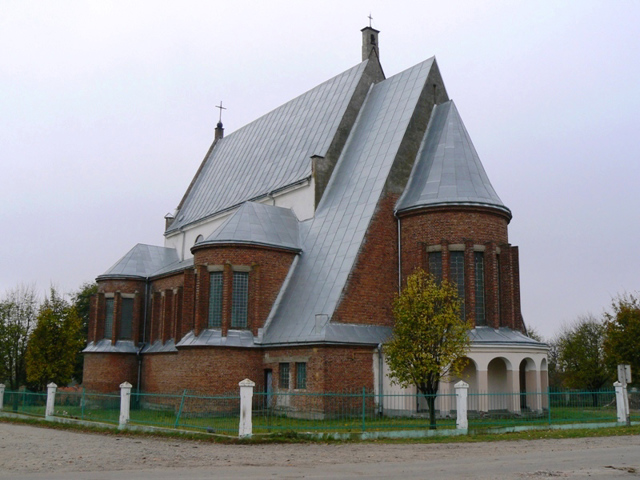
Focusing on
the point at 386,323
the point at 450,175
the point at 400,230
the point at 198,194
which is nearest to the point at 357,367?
the point at 386,323

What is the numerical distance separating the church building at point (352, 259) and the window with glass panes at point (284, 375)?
6 centimetres

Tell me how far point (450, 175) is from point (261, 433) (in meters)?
13.1

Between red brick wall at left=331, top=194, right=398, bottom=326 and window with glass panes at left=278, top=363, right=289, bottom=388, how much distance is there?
9.38 feet

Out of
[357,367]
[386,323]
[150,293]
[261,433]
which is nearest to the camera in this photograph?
[261,433]

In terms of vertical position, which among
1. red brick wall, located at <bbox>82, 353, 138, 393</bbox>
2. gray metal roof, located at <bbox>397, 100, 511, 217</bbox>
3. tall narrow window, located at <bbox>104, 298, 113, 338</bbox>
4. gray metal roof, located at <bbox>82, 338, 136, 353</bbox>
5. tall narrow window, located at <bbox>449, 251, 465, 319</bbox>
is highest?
gray metal roof, located at <bbox>397, 100, 511, 217</bbox>

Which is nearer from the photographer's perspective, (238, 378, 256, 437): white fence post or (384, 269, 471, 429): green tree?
(238, 378, 256, 437): white fence post

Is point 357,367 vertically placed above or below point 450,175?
below

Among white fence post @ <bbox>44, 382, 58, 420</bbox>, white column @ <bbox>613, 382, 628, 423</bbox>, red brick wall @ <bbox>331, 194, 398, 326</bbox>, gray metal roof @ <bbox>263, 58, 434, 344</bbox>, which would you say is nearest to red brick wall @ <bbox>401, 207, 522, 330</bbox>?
red brick wall @ <bbox>331, 194, 398, 326</bbox>

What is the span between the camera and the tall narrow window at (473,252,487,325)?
24.8 m

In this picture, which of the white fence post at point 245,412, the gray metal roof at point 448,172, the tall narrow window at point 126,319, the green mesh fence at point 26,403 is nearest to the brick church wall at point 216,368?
the green mesh fence at point 26,403

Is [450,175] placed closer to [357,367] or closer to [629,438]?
[357,367]

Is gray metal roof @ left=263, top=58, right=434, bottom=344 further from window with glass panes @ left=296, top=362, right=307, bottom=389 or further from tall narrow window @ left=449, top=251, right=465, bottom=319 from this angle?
tall narrow window @ left=449, top=251, right=465, bottom=319

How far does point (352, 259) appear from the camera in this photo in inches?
987

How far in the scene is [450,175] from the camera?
26.2m
